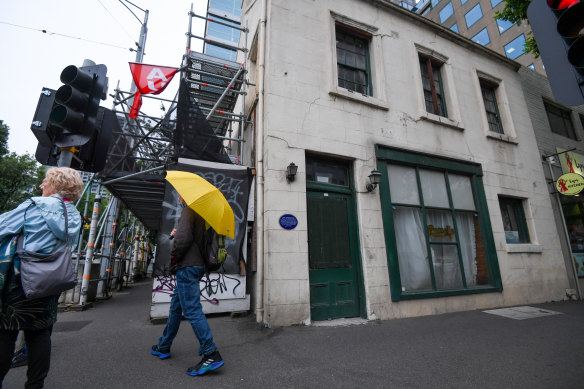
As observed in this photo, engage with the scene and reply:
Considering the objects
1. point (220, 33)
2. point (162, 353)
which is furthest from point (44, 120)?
point (220, 33)

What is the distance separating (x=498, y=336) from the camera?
4.39 metres

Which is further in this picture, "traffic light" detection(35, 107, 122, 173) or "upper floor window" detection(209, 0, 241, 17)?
"upper floor window" detection(209, 0, 241, 17)

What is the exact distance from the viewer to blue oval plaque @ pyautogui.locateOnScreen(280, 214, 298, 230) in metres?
5.09

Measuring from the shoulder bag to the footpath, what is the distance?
1.28 metres

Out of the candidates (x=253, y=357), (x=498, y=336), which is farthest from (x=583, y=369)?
(x=253, y=357)

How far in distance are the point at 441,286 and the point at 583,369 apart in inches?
131

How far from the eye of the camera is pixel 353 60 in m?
7.23

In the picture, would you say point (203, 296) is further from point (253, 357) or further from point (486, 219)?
point (486, 219)

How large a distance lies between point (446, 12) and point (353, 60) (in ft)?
100.0

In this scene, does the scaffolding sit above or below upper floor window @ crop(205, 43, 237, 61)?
below

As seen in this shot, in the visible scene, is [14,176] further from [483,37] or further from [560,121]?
[483,37]

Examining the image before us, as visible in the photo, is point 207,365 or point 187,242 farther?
point 187,242

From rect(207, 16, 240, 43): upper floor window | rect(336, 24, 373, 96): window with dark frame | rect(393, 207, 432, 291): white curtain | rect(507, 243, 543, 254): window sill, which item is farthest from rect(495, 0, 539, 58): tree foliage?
rect(207, 16, 240, 43): upper floor window

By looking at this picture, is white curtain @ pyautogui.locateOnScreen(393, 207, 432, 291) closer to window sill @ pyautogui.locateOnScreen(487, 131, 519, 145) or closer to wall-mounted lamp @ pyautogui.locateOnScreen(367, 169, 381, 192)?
wall-mounted lamp @ pyautogui.locateOnScreen(367, 169, 381, 192)
